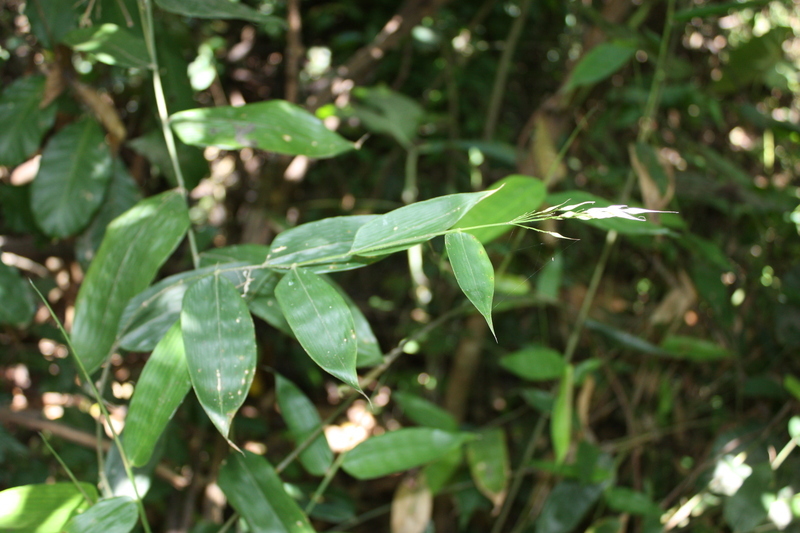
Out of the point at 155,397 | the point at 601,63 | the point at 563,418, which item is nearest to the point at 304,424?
the point at 155,397

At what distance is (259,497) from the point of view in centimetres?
50

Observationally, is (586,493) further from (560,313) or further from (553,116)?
(553,116)

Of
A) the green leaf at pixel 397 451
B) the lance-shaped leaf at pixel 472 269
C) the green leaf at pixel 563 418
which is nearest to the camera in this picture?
the lance-shaped leaf at pixel 472 269

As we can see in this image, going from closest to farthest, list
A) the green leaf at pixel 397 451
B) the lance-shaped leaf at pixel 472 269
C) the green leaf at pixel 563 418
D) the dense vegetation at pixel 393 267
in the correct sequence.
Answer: the lance-shaped leaf at pixel 472 269, the dense vegetation at pixel 393 267, the green leaf at pixel 397 451, the green leaf at pixel 563 418

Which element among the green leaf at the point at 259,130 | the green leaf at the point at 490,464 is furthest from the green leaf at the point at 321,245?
the green leaf at the point at 490,464

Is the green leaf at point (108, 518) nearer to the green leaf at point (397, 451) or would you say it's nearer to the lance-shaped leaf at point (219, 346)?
the lance-shaped leaf at point (219, 346)

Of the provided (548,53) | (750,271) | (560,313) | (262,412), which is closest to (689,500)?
(560,313)

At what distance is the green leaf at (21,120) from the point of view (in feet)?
2.11

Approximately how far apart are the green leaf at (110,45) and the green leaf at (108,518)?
0.38m

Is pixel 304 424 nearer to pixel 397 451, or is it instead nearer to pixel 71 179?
pixel 397 451

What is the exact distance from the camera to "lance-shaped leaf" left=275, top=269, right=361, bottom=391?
1.20ft

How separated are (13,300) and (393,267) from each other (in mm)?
716

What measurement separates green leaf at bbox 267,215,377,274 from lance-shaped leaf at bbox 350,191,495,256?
5cm

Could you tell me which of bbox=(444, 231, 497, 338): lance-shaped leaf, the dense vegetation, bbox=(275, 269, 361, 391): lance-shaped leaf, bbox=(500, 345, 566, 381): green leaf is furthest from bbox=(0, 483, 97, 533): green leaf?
bbox=(500, 345, 566, 381): green leaf
